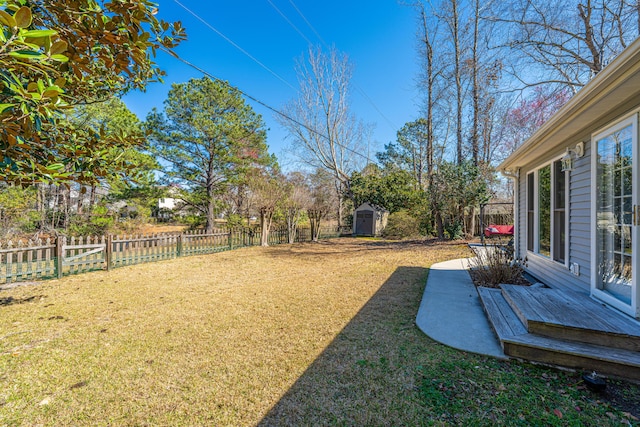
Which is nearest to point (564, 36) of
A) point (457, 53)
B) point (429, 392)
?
point (457, 53)

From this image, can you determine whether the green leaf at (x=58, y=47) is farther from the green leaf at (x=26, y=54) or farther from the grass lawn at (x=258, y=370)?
the grass lawn at (x=258, y=370)

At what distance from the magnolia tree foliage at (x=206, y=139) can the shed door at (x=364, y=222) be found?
7171 millimetres

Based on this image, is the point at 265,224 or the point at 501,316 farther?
the point at 265,224

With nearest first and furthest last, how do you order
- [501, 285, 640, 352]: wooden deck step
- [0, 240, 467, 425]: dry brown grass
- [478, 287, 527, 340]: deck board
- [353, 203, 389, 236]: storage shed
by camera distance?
[0, 240, 467, 425]: dry brown grass → [501, 285, 640, 352]: wooden deck step → [478, 287, 527, 340]: deck board → [353, 203, 389, 236]: storage shed

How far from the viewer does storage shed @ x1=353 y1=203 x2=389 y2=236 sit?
58.0 feet

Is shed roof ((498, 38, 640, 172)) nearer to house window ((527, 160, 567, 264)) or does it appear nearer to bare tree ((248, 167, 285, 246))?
house window ((527, 160, 567, 264))

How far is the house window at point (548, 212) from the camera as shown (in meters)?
4.39

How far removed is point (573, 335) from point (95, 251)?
883 centimetres

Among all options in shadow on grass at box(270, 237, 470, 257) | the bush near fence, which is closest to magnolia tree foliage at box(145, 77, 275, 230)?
the bush near fence

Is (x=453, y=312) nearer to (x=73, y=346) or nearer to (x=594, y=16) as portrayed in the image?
(x=73, y=346)

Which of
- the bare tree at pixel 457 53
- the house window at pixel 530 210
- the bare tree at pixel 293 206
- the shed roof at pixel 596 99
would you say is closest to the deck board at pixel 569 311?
the shed roof at pixel 596 99

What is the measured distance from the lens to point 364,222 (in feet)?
59.1

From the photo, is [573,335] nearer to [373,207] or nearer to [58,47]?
[58,47]

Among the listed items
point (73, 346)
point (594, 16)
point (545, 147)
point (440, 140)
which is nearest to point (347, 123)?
point (440, 140)
